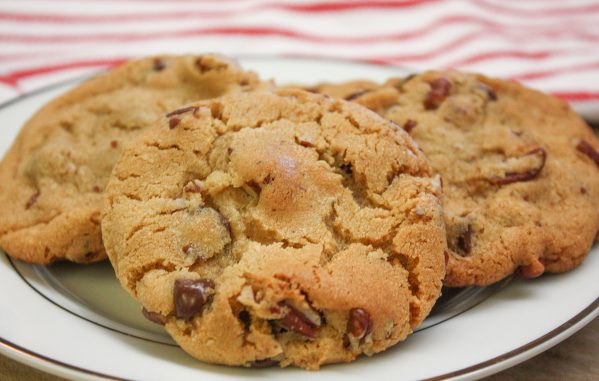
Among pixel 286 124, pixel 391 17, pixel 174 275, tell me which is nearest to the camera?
pixel 174 275

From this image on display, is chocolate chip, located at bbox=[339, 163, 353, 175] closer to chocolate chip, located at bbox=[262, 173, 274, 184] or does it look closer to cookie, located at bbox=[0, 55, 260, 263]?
chocolate chip, located at bbox=[262, 173, 274, 184]

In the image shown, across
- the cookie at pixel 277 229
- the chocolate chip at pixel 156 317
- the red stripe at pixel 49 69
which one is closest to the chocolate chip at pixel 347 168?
the cookie at pixel 277 229

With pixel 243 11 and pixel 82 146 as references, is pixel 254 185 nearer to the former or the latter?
pixel 82 146

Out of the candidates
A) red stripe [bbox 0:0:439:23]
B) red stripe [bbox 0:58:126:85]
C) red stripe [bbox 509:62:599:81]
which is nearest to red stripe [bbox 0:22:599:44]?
red stripe [bbox 0:0:439:23]

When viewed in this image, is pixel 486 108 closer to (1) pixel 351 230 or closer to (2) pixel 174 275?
(1) pixel 351 230

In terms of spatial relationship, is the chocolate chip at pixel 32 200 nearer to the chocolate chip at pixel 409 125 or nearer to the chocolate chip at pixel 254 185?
the chocolate chip at pixel 254 185

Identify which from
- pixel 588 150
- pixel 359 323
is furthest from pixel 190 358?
pixel 588 150

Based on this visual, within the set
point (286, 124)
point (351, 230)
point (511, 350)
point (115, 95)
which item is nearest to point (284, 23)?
point (115, 95)
